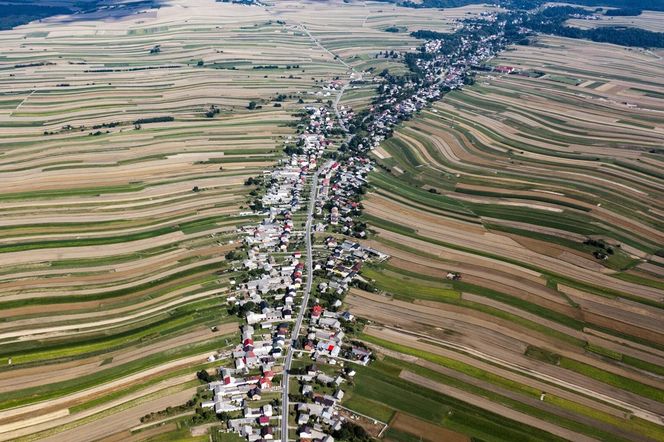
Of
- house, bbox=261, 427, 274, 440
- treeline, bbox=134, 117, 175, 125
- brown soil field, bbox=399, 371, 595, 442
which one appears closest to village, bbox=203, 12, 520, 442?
house, bbox=261, 427, 274, 440

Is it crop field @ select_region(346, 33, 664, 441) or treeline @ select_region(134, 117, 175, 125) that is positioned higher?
treeline @ select_region(134, 117, 175, 125)

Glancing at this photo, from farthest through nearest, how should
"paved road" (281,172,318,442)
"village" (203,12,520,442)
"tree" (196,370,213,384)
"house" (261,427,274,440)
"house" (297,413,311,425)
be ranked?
"tree" (196,370,213,384) < "village" (203,12,520,442) < "paved road" (281,172,318,442) < "house" (297,413,311,425) < "house" (261,427,274,440)

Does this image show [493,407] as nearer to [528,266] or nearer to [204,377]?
[528,266]

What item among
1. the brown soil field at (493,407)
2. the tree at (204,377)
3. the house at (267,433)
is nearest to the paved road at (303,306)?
the house at (267,433)

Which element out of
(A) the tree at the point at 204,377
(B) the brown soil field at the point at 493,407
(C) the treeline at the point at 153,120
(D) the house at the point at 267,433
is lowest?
(B) the brown soil field at the point at 493,407

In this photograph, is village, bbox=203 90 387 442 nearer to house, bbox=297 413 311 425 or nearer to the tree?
house, bbox=297 413 311 425

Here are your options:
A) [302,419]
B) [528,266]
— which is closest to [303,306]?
[302,419]

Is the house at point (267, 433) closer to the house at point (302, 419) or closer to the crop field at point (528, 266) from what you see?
the house at point (302, 419)

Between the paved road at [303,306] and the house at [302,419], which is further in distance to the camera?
the paved road at [303,306]
